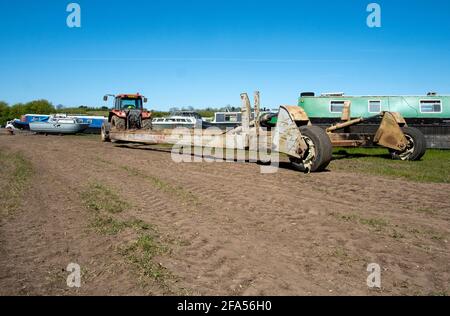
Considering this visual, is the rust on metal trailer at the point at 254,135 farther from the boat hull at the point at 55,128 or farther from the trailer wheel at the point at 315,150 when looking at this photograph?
the boat hull at the point at 55,128

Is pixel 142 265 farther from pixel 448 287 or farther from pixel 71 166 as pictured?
pixel 71 166

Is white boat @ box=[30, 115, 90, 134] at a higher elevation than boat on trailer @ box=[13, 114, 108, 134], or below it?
below

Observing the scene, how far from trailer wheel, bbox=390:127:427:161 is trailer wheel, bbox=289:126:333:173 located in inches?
140

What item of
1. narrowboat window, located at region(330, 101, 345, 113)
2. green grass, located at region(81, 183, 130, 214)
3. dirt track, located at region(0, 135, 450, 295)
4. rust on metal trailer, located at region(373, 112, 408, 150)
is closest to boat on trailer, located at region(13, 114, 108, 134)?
narrowboat window, located at region(330, 101, 345, 113)

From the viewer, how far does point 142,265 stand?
116 inches

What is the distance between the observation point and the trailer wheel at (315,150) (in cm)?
728

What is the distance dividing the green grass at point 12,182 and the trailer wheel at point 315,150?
219 inches

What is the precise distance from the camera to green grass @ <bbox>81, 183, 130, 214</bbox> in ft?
15.6

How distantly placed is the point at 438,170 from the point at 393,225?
518 centimetres

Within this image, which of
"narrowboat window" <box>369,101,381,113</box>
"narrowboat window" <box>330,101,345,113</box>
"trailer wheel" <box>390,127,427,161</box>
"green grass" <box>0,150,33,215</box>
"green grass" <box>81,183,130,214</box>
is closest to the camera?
"green grass" <box>81,183,130,214</box>

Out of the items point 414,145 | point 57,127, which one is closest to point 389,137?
point 414,145

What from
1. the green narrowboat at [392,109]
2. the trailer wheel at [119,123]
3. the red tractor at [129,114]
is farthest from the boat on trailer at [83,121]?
the green narrowboat at [392,109]

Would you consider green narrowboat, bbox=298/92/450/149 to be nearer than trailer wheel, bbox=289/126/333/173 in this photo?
No

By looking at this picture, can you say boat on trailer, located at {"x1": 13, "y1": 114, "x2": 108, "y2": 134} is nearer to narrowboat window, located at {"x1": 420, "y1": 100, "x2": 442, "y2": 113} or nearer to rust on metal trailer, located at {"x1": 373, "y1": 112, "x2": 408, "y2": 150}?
narrowboat window, located at {"x1": 420, "y1": 100, "x2": 442, "y2": 113}
